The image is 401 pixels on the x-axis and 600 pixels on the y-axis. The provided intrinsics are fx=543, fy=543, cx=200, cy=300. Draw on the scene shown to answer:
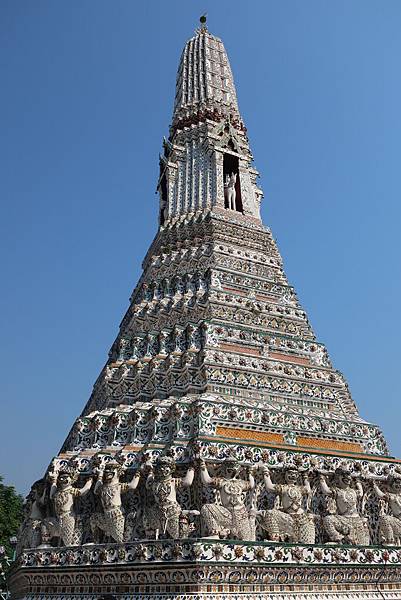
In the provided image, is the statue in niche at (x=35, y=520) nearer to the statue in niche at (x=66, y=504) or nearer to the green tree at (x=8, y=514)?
the statue in niche at (x=66, y=504)

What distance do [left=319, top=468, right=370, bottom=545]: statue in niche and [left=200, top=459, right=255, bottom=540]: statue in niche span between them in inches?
71.5

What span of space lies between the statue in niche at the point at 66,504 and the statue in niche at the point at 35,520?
0.23 meters

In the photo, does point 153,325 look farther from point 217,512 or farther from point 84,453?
point 217,512

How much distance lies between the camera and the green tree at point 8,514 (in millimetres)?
23906

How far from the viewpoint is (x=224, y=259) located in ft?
55.8

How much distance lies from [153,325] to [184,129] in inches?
415

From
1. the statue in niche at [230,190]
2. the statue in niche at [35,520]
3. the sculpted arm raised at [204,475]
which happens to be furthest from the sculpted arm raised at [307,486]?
the statue in niche at [230,190]

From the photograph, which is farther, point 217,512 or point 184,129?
point 184,129

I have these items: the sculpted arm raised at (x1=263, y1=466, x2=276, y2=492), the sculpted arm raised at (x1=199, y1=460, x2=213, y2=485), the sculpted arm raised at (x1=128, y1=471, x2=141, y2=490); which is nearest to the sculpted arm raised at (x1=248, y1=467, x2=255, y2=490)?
the sculpted arm raised at (x1=263, y1=466, x2=276, y2=492)

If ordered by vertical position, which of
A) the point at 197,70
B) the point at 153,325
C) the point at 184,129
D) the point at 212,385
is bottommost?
the point at 212,385

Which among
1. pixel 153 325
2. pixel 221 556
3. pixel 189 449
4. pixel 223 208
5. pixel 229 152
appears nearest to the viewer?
pixel 221 556

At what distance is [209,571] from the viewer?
27.5 ft

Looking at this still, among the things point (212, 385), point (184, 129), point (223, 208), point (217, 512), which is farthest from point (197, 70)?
point (217, 512)

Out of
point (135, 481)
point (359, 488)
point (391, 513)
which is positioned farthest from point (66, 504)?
point (391, 513)
